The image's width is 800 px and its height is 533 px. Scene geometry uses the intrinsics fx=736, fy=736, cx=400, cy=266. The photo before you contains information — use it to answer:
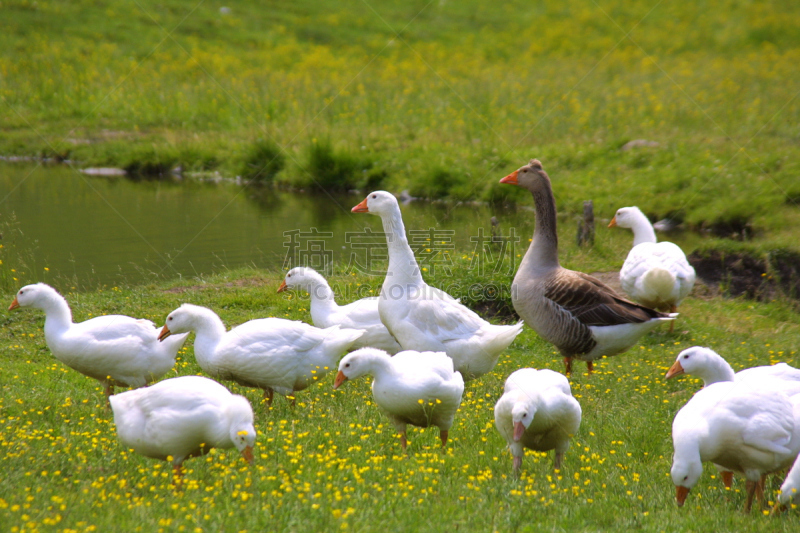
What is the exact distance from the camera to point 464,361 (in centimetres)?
739

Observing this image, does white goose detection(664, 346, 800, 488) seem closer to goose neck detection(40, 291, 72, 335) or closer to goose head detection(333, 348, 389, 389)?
goose head detection(333, 348, 389, 389)

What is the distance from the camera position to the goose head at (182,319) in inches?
254

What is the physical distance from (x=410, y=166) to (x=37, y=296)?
47.3 feet

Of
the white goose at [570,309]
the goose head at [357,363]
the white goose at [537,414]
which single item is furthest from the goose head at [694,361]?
the goose head at [357,363]

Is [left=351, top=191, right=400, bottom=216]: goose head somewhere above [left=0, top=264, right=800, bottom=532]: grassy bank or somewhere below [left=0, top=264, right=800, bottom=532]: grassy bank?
above

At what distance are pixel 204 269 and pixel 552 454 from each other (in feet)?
28.6

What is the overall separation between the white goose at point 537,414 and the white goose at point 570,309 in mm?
2148

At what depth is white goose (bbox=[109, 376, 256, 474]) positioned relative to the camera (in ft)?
16.3

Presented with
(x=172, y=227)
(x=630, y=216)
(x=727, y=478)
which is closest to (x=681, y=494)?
(x=727, y=478)

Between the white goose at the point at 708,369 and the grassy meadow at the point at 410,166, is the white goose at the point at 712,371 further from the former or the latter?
the grassy meadow at the point at 410,166

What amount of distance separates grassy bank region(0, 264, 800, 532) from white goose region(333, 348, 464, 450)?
0.86 ft

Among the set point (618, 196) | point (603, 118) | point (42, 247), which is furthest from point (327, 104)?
point (42, 247)

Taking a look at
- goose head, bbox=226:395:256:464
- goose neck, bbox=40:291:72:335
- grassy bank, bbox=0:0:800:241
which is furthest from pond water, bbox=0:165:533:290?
goose head, bbox=226:395:256:464

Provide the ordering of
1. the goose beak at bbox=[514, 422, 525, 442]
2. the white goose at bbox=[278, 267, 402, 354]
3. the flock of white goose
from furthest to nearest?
the white goose at bbox=[278, 267, 402, 354] → the goose beak at bbox=[514, 422, 525, 442] → the flock of white goose
